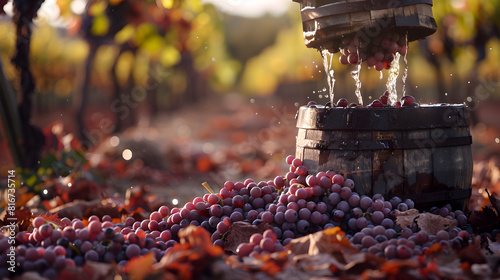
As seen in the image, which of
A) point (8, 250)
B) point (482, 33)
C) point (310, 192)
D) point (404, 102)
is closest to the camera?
point (8, 250)

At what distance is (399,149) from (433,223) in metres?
0.56

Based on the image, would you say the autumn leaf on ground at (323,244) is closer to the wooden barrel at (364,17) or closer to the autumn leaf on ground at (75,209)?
the wooden barrel at (364,17)

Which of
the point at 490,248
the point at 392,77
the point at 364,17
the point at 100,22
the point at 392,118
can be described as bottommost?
the point at 490,248

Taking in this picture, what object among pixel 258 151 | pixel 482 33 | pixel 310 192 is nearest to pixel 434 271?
pixel 310 192

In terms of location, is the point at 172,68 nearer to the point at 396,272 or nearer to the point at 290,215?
the point at 290,215

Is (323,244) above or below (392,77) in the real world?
below

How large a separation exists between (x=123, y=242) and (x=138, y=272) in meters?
0.95

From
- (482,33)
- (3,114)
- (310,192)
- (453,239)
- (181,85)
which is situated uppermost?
(181,85)

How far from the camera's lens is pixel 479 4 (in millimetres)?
15320

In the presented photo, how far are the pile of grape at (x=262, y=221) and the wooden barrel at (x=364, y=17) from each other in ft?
3.42

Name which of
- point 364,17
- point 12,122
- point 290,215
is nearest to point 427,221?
point 290,215

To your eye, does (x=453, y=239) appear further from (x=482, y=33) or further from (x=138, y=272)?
(x=482, y=33)

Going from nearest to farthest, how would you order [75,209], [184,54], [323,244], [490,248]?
[323,244] → [490,248] → [75,209] → [184,54]

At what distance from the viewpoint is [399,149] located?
10.9ft
